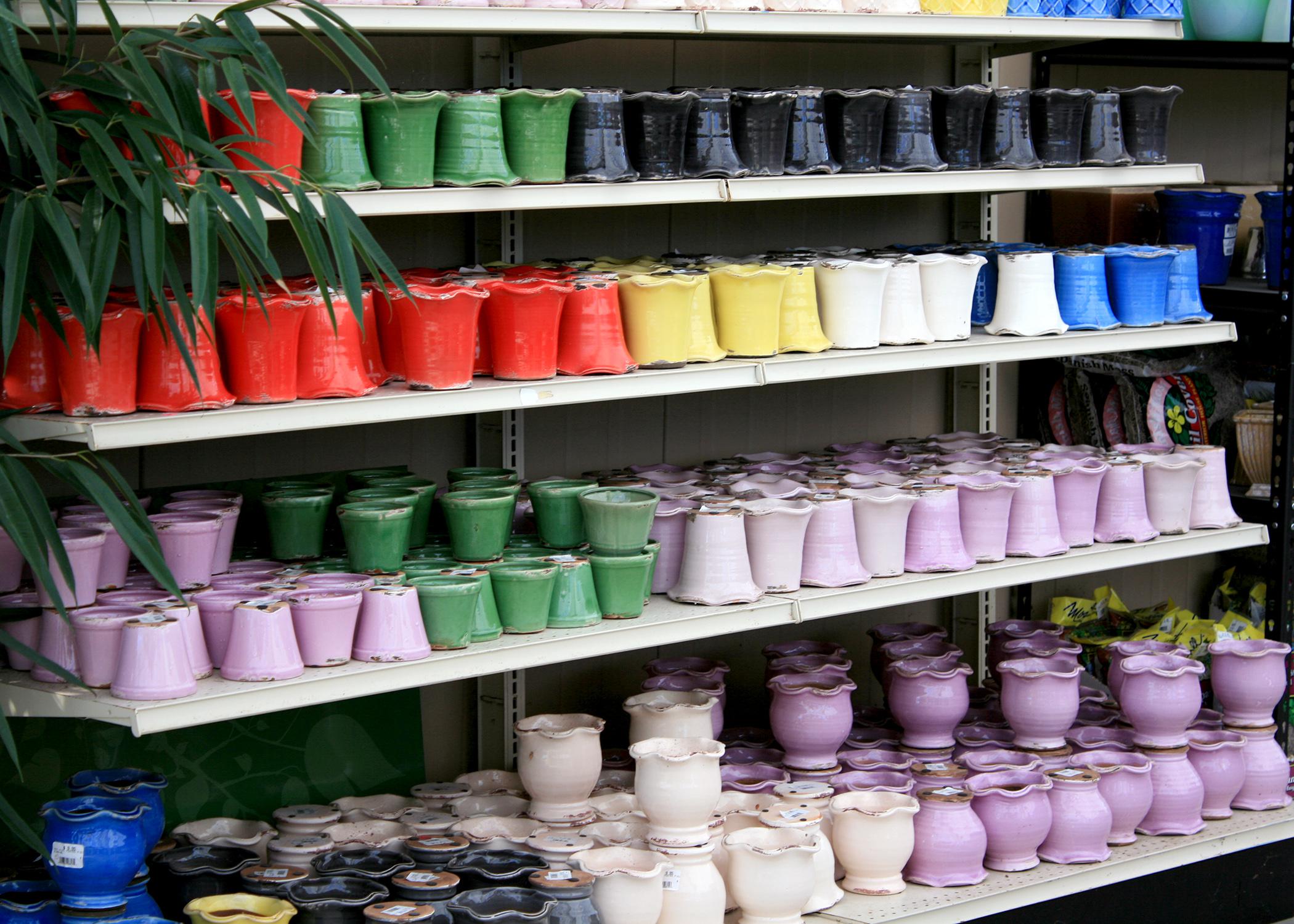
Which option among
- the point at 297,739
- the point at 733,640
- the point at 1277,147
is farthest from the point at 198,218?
the point at 1277,147

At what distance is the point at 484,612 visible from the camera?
2820mm

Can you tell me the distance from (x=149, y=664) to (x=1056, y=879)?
71.8 inches

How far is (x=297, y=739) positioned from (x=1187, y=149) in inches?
117

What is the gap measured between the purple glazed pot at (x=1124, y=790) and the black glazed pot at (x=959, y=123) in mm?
1289

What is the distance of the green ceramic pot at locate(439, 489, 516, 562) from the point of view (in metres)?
2.90

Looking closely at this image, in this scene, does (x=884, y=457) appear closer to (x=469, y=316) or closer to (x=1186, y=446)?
(x=1186, y=446)

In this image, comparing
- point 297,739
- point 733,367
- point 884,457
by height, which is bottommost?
point 297,739

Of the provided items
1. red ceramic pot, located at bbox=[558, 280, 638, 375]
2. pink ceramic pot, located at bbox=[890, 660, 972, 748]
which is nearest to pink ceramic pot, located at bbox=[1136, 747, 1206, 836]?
pink ceramic pot, located at bbox=[890, 660, 972, 748]

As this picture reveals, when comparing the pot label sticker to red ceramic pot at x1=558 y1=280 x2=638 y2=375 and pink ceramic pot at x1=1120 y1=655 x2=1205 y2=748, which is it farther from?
pink ceramic pot at x1=1120 y1=655 x2=1205 y2=748

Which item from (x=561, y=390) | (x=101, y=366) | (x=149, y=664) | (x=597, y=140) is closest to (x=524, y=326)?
(x=561, y=390)

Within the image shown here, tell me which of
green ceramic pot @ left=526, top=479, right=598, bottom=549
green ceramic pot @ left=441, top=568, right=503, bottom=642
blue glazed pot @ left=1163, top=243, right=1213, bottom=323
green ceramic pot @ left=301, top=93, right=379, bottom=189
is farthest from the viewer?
blue glazed pot @ left=1163, top=243, right=1213, bottom=323

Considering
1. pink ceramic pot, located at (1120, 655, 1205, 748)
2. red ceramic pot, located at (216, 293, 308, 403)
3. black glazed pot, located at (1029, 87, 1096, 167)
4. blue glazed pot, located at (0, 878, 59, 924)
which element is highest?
black glazed pot, located at (1029, 87, 1096, 167)

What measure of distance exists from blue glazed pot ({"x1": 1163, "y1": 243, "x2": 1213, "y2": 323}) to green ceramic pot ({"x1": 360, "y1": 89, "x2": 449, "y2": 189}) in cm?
180

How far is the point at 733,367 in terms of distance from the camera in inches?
122
